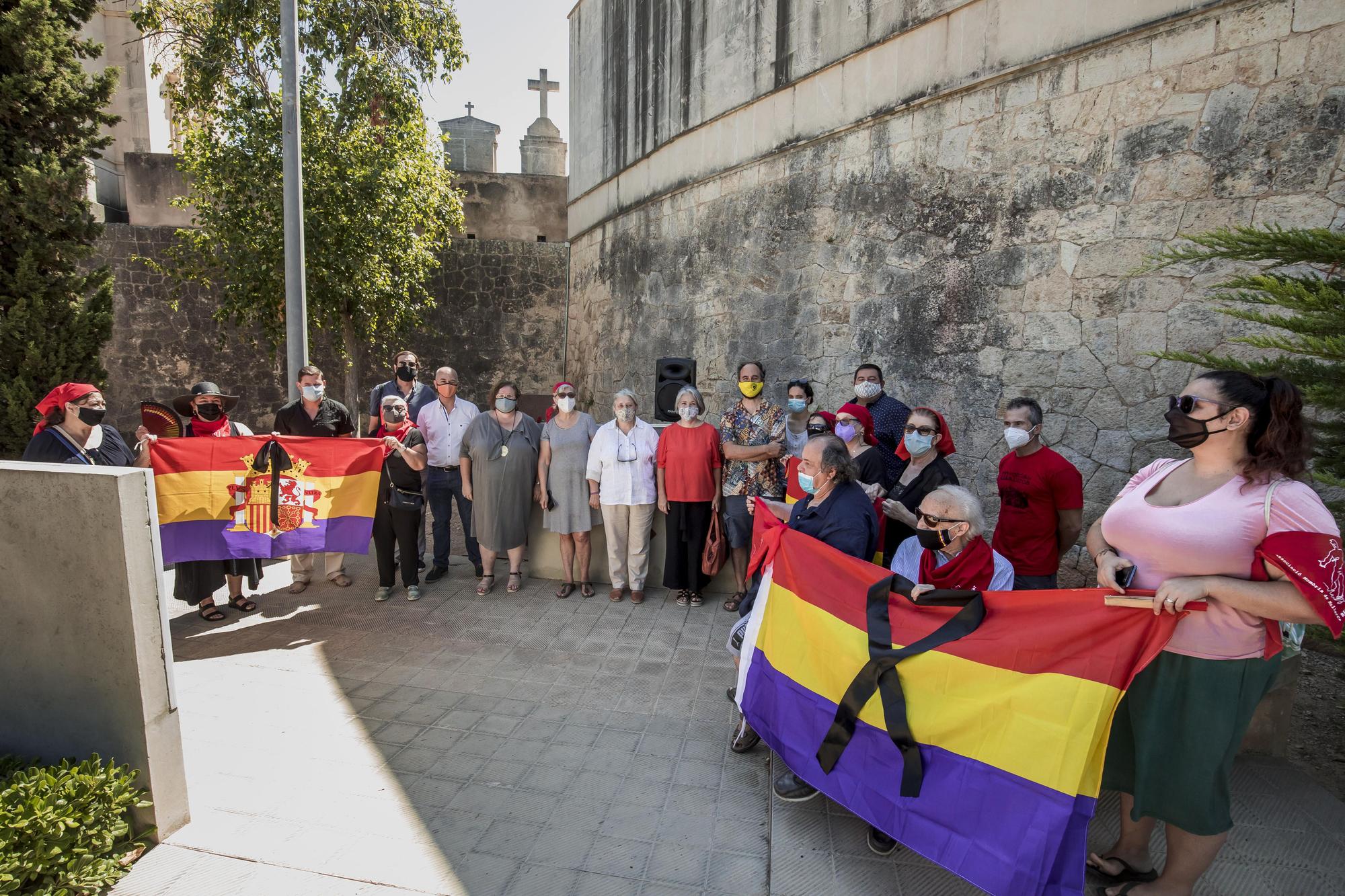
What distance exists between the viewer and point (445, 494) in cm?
642

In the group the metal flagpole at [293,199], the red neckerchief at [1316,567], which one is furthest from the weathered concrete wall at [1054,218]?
the metal flagpole at [293,199]

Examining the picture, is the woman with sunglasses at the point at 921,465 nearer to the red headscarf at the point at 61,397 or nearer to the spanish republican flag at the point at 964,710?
the spanish republican flag at the point at 964,710

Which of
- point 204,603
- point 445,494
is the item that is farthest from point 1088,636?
point 204,603

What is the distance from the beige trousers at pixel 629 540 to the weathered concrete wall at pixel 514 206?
439 inches

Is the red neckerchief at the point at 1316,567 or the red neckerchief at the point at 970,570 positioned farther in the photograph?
the red neckerchief at the point at 970,570

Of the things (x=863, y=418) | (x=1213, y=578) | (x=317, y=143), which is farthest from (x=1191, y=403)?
(x=317, y=143)

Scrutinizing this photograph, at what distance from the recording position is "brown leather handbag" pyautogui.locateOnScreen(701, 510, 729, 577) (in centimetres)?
570

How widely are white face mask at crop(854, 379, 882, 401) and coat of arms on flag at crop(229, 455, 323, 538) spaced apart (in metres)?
4.14

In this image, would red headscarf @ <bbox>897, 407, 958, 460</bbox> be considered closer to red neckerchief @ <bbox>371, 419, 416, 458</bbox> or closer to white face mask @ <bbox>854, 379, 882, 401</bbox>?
white face mask @ <bbox>854, 379, 882, 401</bbox>

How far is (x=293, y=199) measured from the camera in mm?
6855

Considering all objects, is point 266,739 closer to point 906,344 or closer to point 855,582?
point 855,582

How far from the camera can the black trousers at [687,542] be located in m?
5.84

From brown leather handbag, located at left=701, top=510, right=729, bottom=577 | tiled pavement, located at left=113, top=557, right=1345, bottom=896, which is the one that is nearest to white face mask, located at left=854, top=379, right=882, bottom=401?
brown leather handbag, located at left=701, top=510, right=729, bottom=577

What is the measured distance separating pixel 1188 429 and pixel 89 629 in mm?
4097
